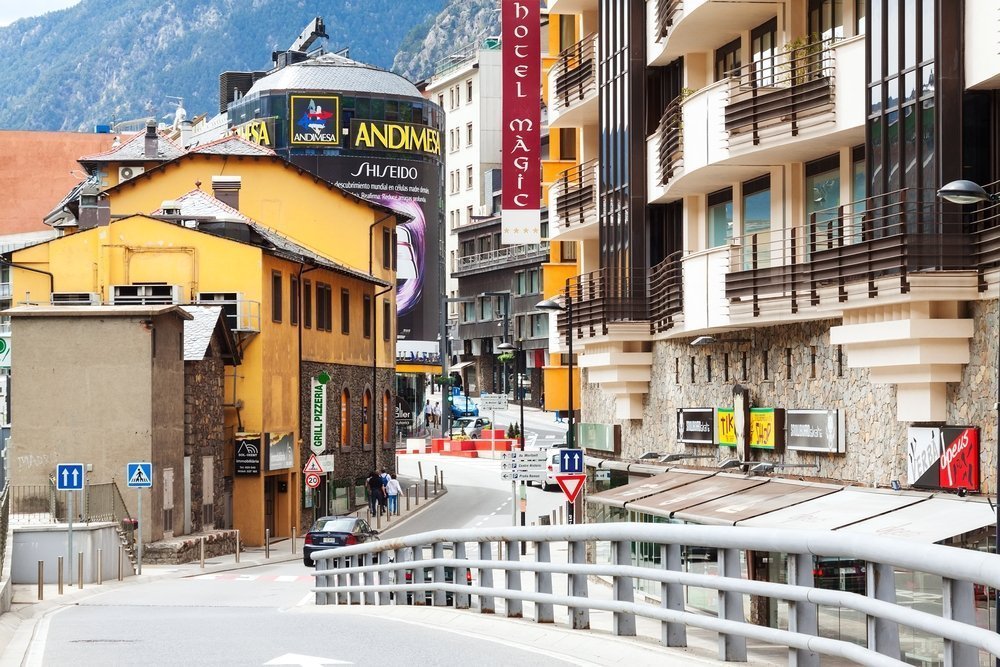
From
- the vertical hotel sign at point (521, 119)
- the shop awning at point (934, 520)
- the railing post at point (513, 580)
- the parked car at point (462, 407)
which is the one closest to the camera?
the railing post at point (513, 580)

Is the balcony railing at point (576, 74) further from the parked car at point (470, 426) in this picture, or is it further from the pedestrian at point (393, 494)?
the parked car at point (470, 426)

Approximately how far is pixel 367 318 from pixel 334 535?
2499cm

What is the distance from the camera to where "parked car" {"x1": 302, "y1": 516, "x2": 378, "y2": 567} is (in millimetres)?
44219

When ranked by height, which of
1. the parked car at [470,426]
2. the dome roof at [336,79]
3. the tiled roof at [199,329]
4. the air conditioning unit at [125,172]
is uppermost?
the dome roof at [336,79]

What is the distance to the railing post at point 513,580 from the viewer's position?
1454cm

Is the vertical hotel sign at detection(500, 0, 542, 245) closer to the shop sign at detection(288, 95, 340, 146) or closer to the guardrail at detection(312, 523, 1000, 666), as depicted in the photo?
the guardrail at detection(312, 523, 1000, 666)

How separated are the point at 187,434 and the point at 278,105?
5930cm

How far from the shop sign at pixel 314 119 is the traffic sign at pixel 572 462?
7048 cm

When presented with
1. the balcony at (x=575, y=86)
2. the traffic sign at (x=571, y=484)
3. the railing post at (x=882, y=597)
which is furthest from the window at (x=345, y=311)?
the railing post at (x=882, y=597)

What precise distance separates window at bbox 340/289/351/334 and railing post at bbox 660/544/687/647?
5362cm

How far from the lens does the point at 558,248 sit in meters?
50.2

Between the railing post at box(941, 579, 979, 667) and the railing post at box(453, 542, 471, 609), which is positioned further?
the railing post at box(453, 542, 471, 609)

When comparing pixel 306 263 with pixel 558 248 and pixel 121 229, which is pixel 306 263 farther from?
pixel 558 248

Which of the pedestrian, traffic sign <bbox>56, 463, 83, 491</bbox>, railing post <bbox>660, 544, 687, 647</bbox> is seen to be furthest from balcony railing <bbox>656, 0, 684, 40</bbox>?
the pedestrian
